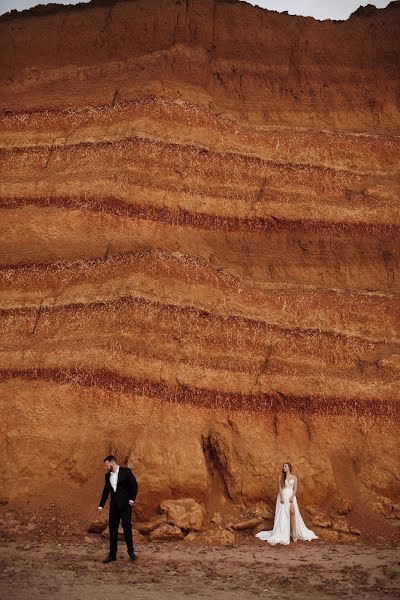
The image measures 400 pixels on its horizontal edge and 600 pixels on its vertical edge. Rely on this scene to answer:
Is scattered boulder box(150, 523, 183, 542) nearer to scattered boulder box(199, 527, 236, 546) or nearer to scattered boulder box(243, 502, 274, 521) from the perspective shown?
scattered boulder box(199, 527, 236, 546)

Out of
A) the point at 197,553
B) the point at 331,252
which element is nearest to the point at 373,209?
the point at 331,252

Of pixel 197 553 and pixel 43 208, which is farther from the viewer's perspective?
pixel 43 208

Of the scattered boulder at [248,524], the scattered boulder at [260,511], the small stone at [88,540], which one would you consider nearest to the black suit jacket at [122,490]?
the small stone at [88,540]

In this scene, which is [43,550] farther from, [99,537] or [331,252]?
[331,252]

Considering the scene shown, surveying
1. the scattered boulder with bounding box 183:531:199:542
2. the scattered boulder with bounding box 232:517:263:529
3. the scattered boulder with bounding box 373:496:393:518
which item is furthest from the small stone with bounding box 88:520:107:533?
the scattered boulder with bounding box 373:496:393:518

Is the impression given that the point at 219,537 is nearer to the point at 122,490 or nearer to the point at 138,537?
the point at 138,537

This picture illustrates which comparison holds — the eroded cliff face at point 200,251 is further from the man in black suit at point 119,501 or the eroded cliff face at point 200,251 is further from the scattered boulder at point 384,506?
the man in black suit at point 119,501

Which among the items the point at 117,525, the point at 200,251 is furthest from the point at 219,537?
the point at 200,251
